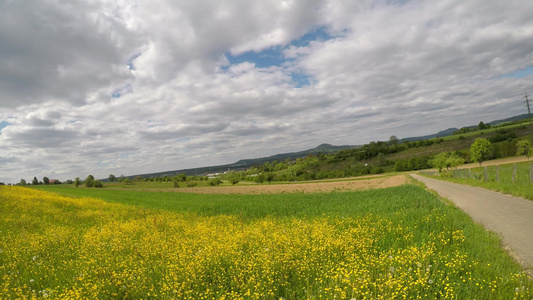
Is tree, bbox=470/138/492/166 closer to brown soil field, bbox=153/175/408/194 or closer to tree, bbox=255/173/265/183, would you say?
brown soil field, bbox=153/175/408/194

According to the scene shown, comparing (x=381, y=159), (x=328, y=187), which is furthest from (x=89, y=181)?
(x=381, y=159)

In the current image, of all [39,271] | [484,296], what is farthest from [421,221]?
[39,271]

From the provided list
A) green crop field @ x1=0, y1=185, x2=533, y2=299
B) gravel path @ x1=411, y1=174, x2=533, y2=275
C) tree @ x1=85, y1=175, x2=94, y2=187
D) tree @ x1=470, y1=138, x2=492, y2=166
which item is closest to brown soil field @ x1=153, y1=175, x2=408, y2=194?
tree @ x1=470, y1=138, x2=492, y2=166

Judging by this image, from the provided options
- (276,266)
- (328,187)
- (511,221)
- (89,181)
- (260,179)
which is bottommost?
(260,179)

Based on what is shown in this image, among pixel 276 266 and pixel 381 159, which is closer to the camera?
pixel 276 266

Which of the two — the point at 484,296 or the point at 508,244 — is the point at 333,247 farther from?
the point at 508,244

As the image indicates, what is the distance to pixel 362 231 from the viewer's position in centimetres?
840

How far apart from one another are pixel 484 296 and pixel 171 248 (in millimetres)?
7493

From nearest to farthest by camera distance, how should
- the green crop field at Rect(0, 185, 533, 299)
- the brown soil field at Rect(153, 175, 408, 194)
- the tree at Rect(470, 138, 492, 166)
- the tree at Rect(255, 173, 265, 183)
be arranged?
the green crop field at Rect(0, 185, 533, 299) < the brown soil field at Rect(153, 175, 408, 194) < the tree at Rect(470, 138, 492, 166) < the tree at Rect(255, 173, 265, 183)

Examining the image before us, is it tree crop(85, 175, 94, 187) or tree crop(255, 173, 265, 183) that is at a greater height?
tree crop(85, 175, 94, 187)

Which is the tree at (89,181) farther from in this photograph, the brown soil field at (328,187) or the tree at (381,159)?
the tree at (381,159)

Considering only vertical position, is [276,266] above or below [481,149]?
above

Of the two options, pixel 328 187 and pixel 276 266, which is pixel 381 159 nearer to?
pixel 328 187

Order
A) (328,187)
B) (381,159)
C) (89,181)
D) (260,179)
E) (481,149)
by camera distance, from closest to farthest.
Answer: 1. (328,187)
2. (481,149)
3. (89,181)
4. (260,179)
5. (381,159)
